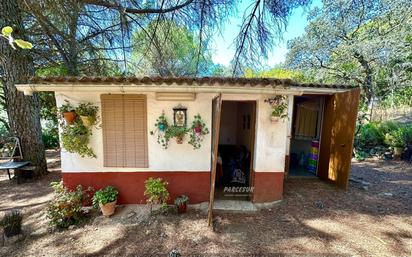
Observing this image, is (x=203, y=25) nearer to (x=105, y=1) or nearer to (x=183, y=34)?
(x=183, y=34)

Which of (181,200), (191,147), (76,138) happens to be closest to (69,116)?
(76,138)

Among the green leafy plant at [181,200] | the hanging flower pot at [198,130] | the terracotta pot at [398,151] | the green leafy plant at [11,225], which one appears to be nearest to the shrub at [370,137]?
the terracotta pot at [398,151]

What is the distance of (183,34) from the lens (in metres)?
5.45

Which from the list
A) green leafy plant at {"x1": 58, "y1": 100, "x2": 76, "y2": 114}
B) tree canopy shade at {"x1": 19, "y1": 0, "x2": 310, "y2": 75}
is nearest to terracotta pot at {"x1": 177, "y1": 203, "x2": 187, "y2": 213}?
green leafy plant at {"x1": 58, "y1": 100, "x2": 76, "y2": 114}

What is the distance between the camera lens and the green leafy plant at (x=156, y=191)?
4355mm

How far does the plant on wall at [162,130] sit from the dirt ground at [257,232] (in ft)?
4.83

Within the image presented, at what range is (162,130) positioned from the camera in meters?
4.50

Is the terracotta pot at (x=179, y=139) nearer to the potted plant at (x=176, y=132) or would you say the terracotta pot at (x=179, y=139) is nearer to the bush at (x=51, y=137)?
the potted plant at (x=176, y=132)

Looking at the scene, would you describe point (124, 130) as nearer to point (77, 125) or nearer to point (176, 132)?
point (77, 125)

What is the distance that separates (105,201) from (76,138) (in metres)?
1.36

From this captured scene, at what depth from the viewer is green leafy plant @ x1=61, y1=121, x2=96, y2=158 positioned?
14.1 ft

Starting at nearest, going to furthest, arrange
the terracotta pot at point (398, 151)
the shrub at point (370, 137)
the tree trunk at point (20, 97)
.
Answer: the tree trunk at point (20, 97)
the terracotta pot at point (398, 151)
the shrub at point (370, 137)

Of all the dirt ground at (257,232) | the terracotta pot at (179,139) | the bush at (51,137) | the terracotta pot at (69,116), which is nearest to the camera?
the dirt ground at (257,232)

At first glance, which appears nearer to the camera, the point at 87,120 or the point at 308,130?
the point at 87,120
